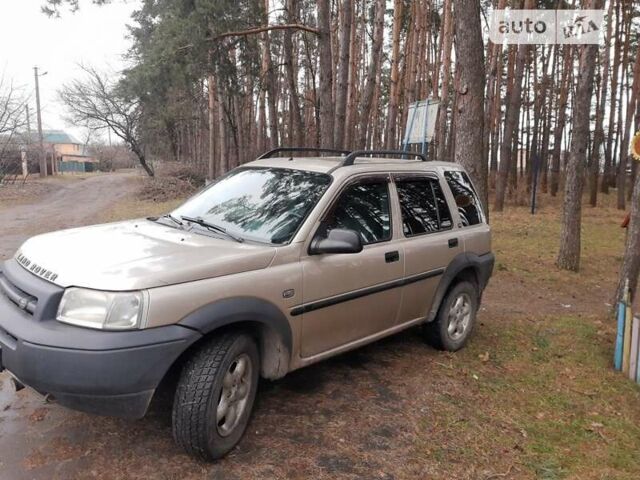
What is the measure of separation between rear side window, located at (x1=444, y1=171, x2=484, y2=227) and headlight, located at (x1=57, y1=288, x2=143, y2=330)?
340 centimetres

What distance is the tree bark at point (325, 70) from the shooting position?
10883 mm

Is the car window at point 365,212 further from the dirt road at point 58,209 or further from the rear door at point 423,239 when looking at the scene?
the dirt road at point 58,209

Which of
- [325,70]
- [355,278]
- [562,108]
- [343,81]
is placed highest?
[562,108]

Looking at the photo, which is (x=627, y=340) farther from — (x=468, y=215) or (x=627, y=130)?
(x=627, y=130)

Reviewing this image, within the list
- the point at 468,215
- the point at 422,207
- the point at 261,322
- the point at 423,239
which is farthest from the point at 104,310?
the point at 468,215

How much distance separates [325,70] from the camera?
36.6 ft

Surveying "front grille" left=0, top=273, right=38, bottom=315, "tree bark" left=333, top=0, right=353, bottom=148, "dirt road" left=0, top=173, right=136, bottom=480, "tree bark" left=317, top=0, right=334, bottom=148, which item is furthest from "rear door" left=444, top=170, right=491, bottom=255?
"tree bark" left=333, top=0, right=353, bottom=148

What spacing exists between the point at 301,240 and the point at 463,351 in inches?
101

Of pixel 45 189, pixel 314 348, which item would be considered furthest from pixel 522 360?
pixel 45 189

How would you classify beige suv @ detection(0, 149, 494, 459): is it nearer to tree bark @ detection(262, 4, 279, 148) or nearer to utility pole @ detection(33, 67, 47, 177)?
tree bark @ detection(262, 4, 279, 148)

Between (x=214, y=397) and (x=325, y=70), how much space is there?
9490mm

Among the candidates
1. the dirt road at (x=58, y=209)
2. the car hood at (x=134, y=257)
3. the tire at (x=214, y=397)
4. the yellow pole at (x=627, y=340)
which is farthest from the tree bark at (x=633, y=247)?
the dirt road at (x=58, y=209)

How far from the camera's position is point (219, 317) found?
2.92m

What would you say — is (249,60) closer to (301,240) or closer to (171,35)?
(171,35)
